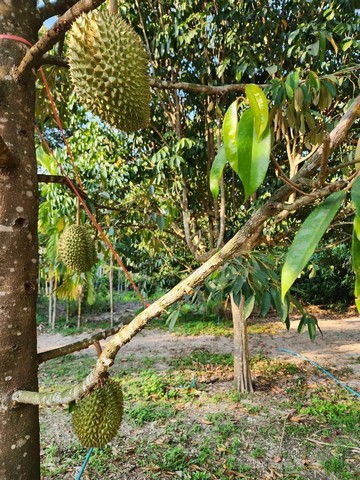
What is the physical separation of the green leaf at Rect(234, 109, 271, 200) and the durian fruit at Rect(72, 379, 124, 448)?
0.64 metres

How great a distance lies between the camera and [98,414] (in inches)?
33.0

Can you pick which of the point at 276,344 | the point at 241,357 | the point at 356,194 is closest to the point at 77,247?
the point at 356,194

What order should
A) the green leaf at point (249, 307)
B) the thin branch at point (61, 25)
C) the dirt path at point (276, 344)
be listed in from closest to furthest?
the thin branch at point (61, 25), the green leaf at point (249, 307), the dirt path at point (276, 344)

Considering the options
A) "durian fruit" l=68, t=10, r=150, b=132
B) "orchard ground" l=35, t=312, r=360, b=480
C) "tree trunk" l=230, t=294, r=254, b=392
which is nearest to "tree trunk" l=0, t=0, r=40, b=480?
"durian fruit" l=68, t=10, r=150, b=132

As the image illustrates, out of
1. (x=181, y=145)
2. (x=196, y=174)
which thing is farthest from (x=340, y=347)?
(x=181, y=145)

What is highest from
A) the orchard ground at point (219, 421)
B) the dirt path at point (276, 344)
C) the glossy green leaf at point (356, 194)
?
the glossy green leaf at point (356, 194)

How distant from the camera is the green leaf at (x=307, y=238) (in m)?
0.33

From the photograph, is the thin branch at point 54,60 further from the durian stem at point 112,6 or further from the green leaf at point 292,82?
the green leaf at point 292,82

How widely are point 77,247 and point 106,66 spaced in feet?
2.67

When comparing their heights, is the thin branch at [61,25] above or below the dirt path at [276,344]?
above

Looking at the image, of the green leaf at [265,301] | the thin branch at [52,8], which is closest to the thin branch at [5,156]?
the thin branch at [52,8]

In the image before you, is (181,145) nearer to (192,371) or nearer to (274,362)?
(192,371)

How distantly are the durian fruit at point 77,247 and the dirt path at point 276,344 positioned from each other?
282 cm

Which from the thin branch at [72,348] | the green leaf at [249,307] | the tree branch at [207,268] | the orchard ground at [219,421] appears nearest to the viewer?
the tree branch at [207,268]
